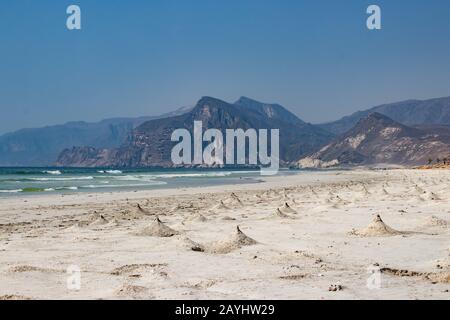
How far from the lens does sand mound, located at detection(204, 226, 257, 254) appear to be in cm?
1180

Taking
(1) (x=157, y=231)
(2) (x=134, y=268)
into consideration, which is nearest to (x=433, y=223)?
(1) (x=157, y=231)

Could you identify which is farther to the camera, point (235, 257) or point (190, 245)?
point (190, 245)

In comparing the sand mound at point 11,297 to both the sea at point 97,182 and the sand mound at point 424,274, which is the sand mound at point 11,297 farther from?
the sea at point 97,182

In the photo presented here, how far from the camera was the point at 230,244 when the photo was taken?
12016 millimetres

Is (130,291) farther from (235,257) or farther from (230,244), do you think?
(230,244)

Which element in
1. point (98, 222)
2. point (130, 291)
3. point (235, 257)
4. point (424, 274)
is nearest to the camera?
point (130, 291)

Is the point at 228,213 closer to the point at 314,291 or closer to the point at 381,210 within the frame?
the point at 381,210

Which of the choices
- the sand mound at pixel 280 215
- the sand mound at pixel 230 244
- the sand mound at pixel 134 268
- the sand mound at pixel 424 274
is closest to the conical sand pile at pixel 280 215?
the sand mound at pixel 280 215

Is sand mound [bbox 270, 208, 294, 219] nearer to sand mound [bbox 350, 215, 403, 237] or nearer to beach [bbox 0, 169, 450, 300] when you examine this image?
beach [bbox 0, 169, 450, 300]

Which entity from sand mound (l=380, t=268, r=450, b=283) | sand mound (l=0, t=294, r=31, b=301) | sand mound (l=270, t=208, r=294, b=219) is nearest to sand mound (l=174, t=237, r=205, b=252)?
sand mound (l=380, t=268, r=450, b=283)

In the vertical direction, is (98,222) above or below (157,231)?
below

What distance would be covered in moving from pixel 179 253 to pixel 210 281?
2936mm

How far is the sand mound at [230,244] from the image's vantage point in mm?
11797
